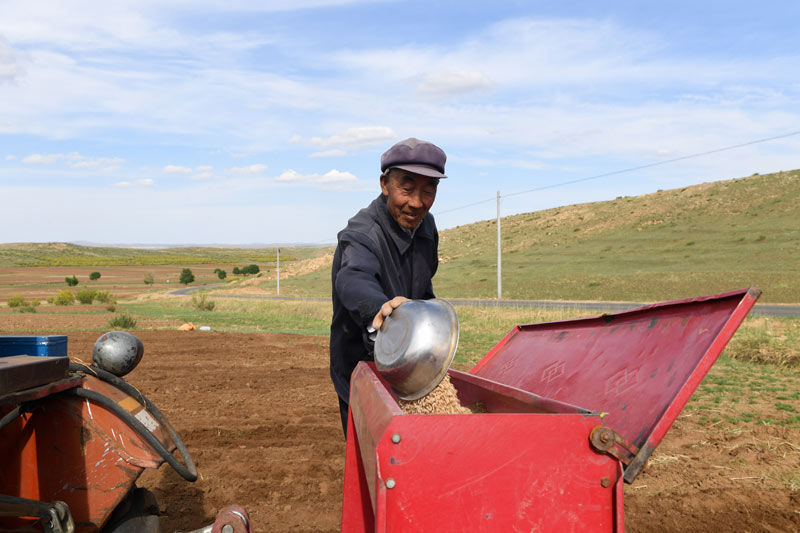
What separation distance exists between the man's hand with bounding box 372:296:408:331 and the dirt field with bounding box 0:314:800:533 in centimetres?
263

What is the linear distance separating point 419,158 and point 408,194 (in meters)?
0.19

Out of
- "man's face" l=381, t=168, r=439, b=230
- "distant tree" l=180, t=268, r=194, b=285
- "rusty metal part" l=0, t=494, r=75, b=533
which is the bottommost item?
"distant tree" l=180, t=268, r=194, b=285

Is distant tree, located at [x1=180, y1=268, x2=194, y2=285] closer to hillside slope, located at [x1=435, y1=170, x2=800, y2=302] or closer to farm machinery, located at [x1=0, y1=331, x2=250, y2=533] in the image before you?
hillside slope, located at [x1=435, y1=170, x2=800, y2=302]

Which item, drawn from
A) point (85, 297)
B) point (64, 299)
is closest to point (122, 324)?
point (85, 297)

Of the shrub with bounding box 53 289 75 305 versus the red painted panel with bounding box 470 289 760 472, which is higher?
the red painted panel with bounding box 470 289 760 472

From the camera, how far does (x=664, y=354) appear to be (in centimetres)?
262

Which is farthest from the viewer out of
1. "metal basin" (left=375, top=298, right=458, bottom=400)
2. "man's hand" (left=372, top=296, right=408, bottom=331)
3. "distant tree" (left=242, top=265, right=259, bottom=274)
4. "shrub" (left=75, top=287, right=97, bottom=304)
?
"distant tree" (left=242, top=265, right=259, bottom=274)

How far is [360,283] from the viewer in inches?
107

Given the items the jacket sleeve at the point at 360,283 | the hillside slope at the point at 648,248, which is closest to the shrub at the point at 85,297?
the hillside slope at the point at 648,248

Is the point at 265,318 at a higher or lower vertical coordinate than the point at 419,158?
lower

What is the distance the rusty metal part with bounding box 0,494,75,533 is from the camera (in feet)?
7.59

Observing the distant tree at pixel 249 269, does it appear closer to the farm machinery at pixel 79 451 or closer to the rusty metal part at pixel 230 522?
the farm machinery at pixel 79 451

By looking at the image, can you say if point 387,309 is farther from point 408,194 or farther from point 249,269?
point 249,269

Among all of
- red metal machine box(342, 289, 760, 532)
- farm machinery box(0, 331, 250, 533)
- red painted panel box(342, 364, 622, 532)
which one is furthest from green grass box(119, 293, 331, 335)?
red painted panel box(342, 364, 622, 532)
